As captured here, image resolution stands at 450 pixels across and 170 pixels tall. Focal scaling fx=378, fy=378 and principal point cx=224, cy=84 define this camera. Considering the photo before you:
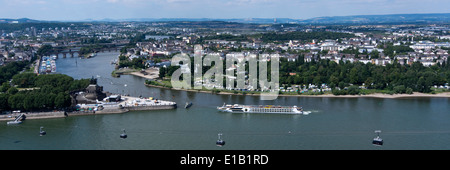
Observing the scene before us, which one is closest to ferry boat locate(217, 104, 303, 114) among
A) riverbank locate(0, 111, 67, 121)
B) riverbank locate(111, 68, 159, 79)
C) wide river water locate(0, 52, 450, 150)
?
wide river water locate(0, 52, 450, 150)

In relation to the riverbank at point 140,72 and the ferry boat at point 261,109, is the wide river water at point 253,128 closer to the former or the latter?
the ferry boat at point 261,109

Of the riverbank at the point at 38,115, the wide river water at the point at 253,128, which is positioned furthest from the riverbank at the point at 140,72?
the riverbank at the point at 38,115

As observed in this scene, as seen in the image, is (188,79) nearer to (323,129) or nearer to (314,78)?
(314,78)

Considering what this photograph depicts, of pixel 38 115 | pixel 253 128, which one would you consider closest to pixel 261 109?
pixel 253 128

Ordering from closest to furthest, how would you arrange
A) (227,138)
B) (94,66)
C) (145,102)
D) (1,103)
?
(227,138)
(1,103)
(145,102)
(94,66)

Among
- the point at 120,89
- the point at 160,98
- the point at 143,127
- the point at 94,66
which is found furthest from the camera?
Result: the point at 94,66

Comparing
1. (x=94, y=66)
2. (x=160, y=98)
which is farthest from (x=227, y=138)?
(x=94, y=66)

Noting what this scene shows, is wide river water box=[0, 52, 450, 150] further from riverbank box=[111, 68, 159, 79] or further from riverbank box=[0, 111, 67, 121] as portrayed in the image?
riverbank box=[111, 68, 159, 79]

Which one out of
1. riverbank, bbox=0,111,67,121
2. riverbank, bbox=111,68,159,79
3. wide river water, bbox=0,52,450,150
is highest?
riverbank, bbox=111,68,159,79
